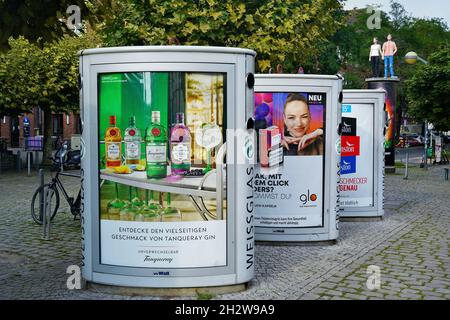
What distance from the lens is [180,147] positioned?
6.02m

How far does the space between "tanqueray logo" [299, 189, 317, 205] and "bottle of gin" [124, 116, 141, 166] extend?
352 centimetres

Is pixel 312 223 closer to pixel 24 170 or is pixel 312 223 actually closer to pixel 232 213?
pixel 232 213

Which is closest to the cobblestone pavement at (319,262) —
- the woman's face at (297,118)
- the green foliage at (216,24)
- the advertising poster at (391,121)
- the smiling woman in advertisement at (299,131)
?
the smiling woman in advertisement at (299,131)

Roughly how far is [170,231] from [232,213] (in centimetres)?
63

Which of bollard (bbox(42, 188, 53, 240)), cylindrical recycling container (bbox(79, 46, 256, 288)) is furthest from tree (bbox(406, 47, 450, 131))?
cylindrical recycling container (bbox(79, 46, 256, 288))

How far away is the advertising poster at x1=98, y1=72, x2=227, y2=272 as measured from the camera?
5.97 metres

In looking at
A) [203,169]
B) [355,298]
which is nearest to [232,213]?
[203,169]

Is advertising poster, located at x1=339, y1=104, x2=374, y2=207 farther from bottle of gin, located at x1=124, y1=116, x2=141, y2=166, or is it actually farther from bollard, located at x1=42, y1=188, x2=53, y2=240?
bottle of gin, located at x1=124, y1=116, x2=141, y2=166

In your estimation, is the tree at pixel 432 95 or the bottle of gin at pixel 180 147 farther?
the tree at pixel 432 95

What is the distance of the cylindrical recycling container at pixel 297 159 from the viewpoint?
878 cm

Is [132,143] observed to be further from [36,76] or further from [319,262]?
[36,76]

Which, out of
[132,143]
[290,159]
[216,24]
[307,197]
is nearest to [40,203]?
[216,24]

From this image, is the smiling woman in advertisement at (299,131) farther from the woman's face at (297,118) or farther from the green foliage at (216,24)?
the green foliage at (216,24)

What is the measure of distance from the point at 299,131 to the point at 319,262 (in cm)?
195
